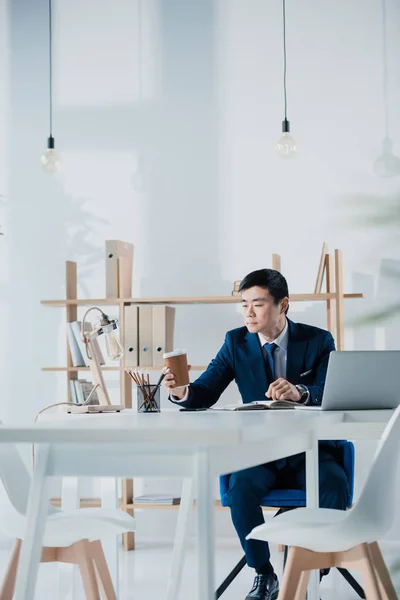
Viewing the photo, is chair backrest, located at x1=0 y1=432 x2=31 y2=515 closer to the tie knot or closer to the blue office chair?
the blue office chair

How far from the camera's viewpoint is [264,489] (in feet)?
9.86

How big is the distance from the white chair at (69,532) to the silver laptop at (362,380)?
0.69 meters

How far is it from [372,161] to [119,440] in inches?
143

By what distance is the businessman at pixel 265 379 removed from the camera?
2.97 m

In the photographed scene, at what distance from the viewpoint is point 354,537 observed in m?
1.77

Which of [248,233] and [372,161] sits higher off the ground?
[372,161]

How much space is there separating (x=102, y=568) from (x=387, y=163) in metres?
3.22

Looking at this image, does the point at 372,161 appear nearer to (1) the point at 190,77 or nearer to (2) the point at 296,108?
(2) the point at 296,108

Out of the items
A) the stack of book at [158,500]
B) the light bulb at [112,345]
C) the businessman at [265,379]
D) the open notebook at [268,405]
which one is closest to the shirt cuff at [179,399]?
the businessman at [265,379]

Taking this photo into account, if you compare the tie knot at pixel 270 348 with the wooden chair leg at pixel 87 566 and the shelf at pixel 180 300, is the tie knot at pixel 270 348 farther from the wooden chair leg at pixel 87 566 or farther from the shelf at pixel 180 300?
the wooden chair leg at pixel 87 566

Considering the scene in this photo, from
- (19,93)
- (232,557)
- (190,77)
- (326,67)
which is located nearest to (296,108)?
(326,67)

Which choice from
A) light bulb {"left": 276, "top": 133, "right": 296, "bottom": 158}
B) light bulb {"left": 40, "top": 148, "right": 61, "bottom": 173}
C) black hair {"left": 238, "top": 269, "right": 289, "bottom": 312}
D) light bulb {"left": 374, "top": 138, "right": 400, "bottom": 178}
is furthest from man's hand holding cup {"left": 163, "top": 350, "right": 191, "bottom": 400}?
light bulb {"left": 374, "top": 138, "right": 400, "bottom": 178}

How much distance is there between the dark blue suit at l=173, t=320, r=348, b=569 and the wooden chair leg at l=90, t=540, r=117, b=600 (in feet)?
2.98

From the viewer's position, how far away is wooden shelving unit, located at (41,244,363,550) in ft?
14.1
